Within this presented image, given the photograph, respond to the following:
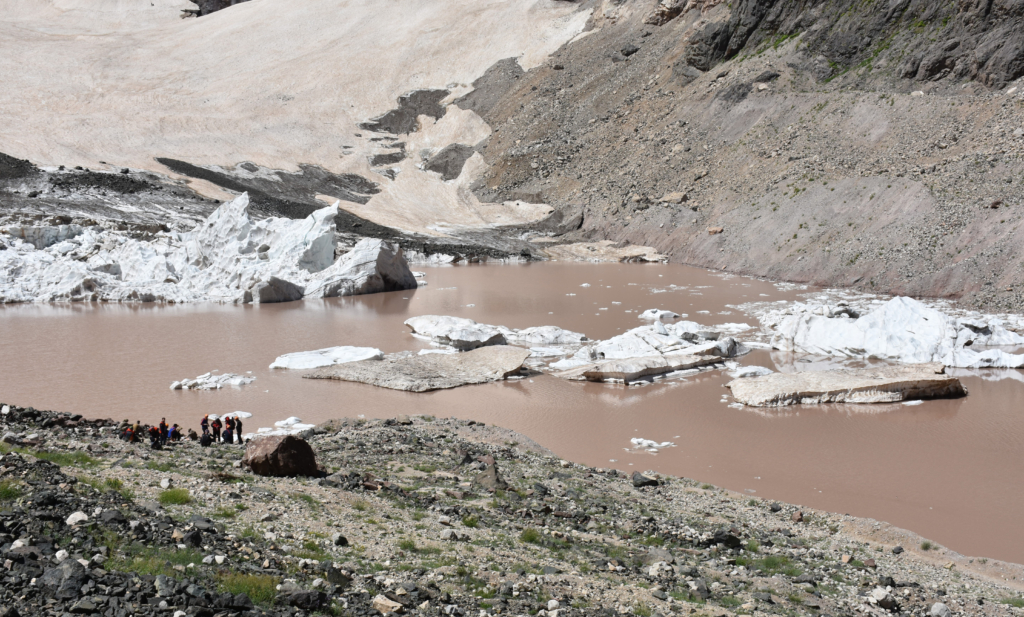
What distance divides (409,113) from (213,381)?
52.2 metres

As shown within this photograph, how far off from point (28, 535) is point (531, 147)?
177 ft

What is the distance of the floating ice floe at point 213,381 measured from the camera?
1823 cm

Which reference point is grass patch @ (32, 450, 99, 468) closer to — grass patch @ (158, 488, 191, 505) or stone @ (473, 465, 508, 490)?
grass patch @ (158, 488, 191, 505)

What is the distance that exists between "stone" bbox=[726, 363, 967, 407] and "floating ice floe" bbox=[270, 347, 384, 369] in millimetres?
9854

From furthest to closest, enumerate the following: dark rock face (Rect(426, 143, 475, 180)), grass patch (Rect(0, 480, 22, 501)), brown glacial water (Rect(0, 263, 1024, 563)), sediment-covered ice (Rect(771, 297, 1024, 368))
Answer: dark rock face (Rect(426, 143, 475, 180)) < sediment-covered ice (Rect(771, 297, 1024, 368)) < brown glacial water (Rect(0, 263, 1024, 563)) < grass patch (Rect(0, 480, 22, 501))

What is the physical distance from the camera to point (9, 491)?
23.0ft

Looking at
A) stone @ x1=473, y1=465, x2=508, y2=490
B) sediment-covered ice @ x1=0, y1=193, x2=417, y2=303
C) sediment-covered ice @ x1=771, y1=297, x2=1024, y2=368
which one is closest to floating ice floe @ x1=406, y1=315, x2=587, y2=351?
sediment-covered ice @ x1=771, y1=297, x2=1024, y2=368

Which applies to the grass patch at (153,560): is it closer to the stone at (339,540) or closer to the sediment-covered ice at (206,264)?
the stone at (339,540)

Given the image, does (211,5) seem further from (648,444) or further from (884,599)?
(884,599)

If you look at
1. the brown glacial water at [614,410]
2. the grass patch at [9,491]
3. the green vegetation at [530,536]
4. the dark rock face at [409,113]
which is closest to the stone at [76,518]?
the grass patch at [9,491]

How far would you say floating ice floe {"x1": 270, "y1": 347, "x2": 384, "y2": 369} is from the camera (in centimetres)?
2055

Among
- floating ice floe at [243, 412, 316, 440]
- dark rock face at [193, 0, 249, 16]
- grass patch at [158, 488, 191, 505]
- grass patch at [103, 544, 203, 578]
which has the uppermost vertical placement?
dark rock face at [193, 0, 249, 16]

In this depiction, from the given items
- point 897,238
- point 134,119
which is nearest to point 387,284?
point 897,238

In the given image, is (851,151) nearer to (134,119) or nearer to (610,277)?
(610,277)
